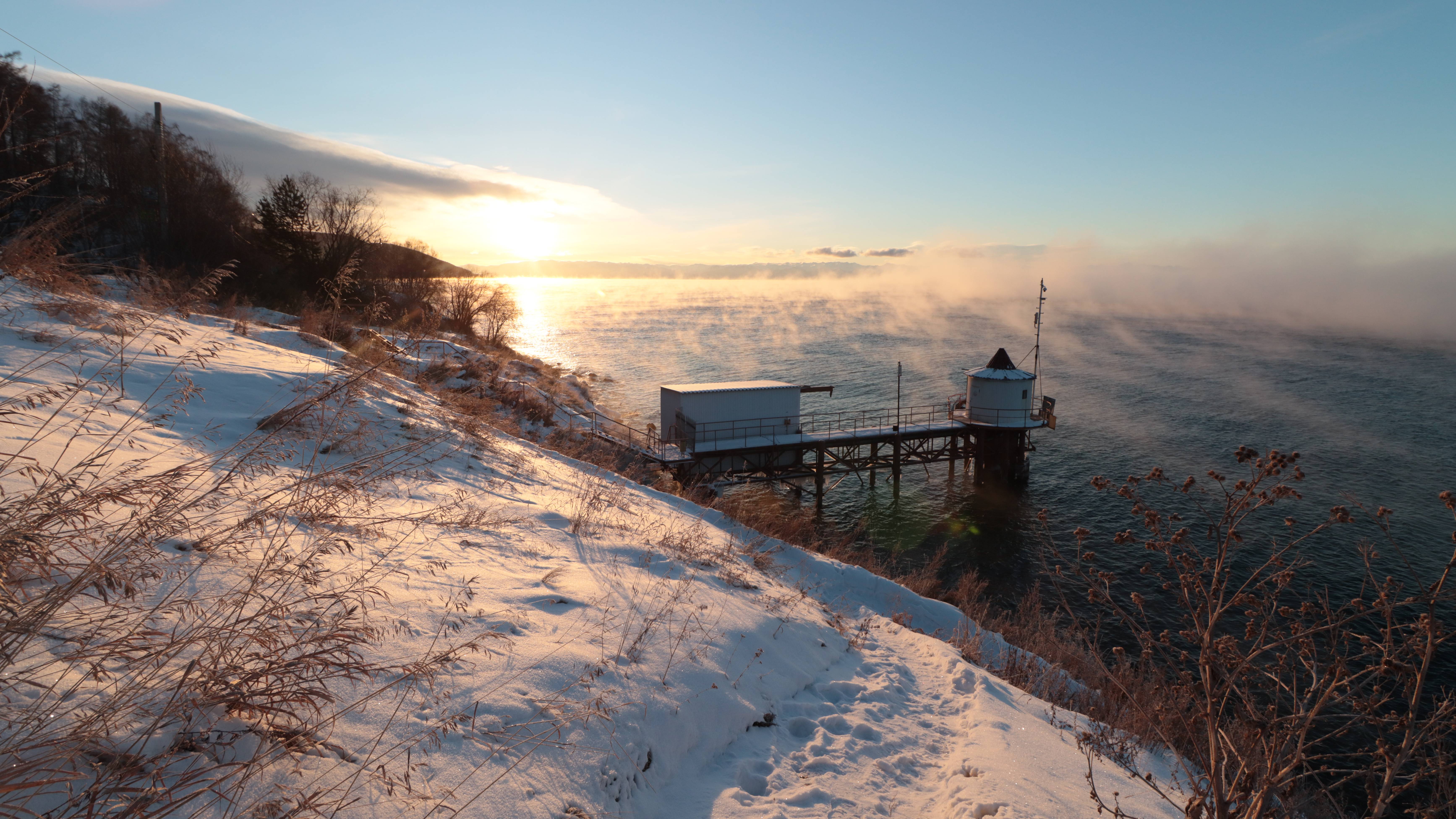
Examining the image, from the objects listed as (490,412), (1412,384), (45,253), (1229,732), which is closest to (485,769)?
(1229,732)

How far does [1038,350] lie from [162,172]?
195 ft

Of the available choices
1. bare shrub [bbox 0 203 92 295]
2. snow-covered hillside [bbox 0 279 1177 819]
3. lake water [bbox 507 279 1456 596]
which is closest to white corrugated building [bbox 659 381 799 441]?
lake water [bbox 507 279 1456 596]

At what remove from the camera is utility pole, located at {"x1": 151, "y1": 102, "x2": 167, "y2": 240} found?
2631 centimetres

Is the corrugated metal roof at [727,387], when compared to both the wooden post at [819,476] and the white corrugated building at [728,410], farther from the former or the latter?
the wooden post at [819,476]

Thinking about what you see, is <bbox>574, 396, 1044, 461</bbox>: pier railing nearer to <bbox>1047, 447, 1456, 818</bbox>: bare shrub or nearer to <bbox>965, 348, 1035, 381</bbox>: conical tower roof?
<bbox>965, 348, 1035, 381</bbox>: conical tower roof

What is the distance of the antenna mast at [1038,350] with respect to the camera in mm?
35594

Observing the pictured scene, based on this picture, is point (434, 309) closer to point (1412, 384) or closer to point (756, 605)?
point (756, 605)

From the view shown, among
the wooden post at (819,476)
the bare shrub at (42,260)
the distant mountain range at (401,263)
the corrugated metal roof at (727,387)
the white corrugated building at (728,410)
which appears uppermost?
the distant mountain range at (401,263)

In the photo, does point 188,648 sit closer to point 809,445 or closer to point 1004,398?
point 809,445

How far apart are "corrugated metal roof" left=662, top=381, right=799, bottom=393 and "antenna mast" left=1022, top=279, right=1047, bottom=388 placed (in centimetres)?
1255

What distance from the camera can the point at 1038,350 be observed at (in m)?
57.2

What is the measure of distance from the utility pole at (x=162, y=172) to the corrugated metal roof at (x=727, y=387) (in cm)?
2261

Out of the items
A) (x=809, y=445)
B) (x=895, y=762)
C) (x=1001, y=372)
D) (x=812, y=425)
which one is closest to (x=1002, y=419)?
(x=1001, y=372)

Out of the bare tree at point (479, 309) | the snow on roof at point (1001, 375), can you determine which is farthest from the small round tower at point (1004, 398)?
Result: the bare tree at point (479, 309)
